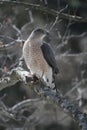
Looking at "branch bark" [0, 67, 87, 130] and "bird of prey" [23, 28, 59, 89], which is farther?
"bird of prey" [23, 28, 59, 89]

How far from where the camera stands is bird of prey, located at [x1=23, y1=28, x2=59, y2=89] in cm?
630

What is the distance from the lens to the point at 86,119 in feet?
13.5

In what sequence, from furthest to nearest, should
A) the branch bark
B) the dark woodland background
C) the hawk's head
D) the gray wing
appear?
the dark woodland background
the hawk's head
the gray wing
the branch bark

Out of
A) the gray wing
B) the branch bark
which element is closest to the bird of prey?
the gray wing

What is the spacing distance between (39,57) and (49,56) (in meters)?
0.21

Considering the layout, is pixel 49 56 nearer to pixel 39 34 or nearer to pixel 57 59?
pixel 39 34

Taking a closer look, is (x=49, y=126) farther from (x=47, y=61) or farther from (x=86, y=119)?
(x=86, y=119)

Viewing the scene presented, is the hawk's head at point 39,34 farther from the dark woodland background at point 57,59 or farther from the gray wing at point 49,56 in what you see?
the dark woodland background at point 57,59

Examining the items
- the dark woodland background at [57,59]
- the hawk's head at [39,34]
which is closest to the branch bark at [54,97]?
the hawk's head at [39,34]

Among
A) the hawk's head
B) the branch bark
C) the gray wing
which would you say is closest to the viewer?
the branch bark

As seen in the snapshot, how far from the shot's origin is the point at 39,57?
6418 mm

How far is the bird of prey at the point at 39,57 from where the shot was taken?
630cm

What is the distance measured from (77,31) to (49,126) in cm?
209

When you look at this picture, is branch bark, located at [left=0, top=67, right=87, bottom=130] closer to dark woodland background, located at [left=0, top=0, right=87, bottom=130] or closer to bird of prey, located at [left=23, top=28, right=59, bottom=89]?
bird of prey, located at [left=23, top=28, right=59, bottom=89]
